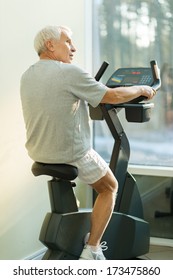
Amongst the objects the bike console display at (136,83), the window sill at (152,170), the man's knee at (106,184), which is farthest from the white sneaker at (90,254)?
the window sill at (152,170)

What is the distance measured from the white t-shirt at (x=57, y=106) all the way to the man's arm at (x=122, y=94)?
0.05 meters

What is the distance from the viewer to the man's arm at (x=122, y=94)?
2613mm

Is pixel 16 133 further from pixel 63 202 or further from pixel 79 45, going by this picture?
pixel 79 45

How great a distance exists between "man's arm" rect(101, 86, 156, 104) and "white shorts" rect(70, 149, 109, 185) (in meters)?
0.36

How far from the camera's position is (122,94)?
8.72ft

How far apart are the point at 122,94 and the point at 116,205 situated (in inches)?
36.5

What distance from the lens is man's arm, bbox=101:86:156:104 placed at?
2613 mm

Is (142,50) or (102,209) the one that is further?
(142,50)

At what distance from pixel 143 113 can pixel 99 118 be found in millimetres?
363

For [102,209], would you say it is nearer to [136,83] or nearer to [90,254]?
[90,254]

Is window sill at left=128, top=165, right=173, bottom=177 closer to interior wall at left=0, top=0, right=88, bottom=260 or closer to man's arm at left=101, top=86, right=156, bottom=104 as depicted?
interior wall at left=0, top=0, right=88, bottom=260

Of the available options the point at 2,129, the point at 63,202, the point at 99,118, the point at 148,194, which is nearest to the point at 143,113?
the point at 99,118

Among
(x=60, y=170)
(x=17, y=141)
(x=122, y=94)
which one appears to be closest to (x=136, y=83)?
(x=122, y=94)

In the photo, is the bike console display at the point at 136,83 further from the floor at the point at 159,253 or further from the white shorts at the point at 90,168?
the floor at the point at 159,253
